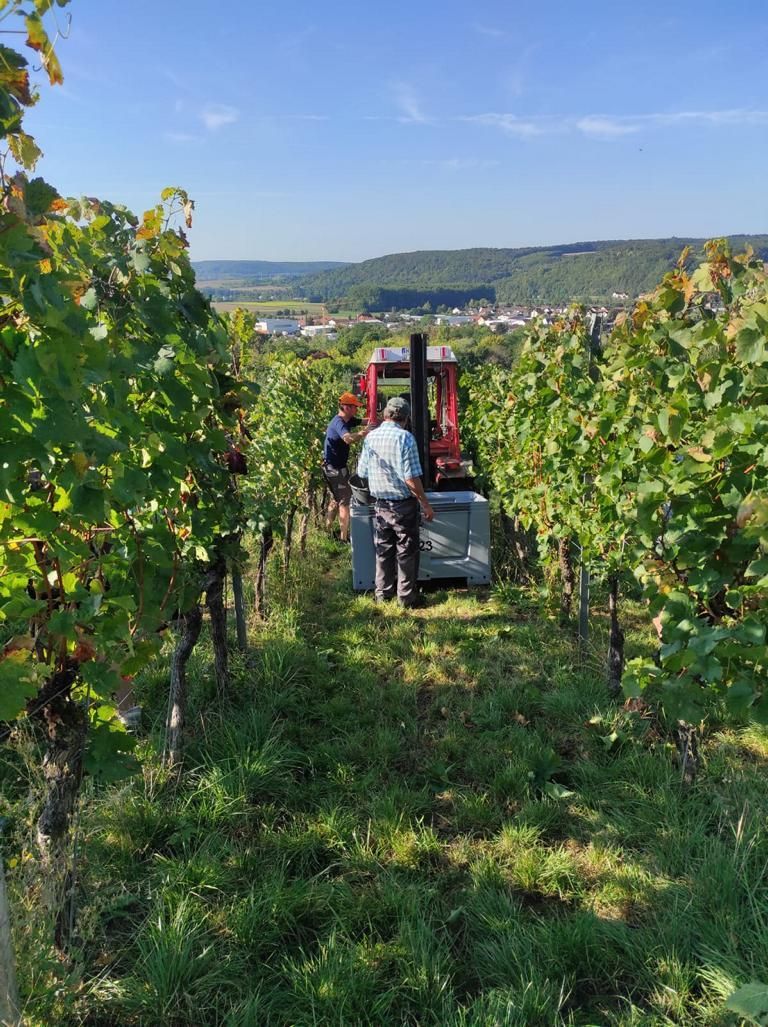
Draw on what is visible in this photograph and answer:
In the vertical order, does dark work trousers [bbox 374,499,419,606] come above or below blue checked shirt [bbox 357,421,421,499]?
below

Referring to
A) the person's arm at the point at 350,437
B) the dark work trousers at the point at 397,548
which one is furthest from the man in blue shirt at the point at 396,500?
the person's arm at the point at 350,437

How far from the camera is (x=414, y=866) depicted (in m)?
2.61

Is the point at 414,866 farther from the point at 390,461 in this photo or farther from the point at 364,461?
the point at 364,461

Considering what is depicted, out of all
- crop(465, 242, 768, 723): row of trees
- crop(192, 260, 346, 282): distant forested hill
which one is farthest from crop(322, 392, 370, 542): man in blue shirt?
crop(192, 260, 346, 282): distant forested hill

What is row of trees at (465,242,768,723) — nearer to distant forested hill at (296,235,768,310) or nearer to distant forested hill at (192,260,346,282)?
distant forested hill at (296,235,768,310)

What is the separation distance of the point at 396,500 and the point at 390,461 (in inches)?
12.4

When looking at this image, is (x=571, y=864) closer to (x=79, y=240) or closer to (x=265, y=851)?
(x=265, y=851)

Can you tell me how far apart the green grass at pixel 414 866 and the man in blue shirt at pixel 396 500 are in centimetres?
134

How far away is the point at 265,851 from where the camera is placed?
8.84 feet

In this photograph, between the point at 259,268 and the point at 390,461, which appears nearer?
the point at 390,461

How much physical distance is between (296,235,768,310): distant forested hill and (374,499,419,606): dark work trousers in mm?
38817

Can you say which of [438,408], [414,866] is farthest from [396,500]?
[438,408]

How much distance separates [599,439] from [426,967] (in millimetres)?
2867

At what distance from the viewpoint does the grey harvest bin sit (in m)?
5.61
